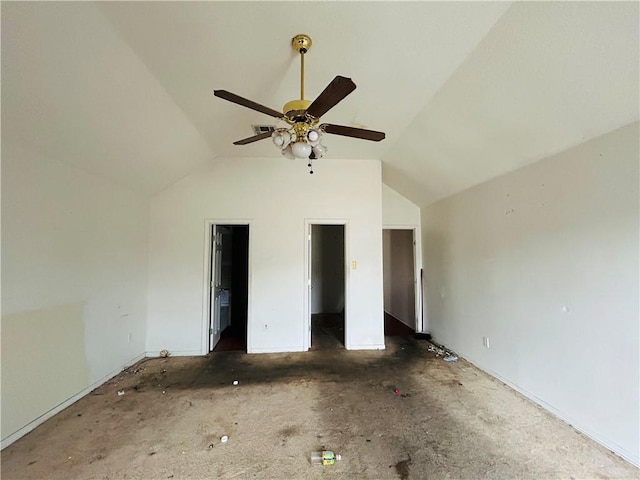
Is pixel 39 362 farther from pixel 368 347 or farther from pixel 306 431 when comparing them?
pixel 368 347

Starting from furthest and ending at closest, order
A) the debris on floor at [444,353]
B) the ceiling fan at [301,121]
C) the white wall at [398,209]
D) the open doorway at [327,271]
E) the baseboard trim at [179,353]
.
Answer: the open doorway at [327,271], the white wall at [398,209], the baseboard trim at [179,353], the debris on floor at [444,353], the ceiling fan at [301,121]

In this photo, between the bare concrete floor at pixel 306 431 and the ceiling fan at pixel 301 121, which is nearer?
the ceiling fan at pixel 301 121

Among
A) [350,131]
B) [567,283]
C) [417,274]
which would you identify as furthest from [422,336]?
[350,131]

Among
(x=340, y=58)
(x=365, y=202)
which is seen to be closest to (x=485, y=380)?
(x=365, y=202)

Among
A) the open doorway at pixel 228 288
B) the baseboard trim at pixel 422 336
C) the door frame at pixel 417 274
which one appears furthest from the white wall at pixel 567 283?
the open doorway at pixel 228 288

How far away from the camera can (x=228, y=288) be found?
6.09 metres

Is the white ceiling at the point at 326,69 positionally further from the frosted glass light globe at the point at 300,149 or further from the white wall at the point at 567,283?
the frosted glass light globe at the point at 300,149

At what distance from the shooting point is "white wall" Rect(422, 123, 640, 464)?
2.09m

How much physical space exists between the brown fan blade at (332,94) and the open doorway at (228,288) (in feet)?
11.0

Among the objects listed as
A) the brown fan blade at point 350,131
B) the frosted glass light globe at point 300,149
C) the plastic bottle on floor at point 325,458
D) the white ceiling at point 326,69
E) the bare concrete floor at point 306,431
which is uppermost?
the white ceiling at point 326,69

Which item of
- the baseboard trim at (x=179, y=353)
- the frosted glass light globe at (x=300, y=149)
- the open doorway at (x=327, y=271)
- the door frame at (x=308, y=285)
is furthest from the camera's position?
the open doorway at (x=327, y=271)

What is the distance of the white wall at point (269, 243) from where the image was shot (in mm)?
4438

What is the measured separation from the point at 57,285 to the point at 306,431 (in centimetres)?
275

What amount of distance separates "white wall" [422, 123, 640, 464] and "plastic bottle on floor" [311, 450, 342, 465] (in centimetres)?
215
